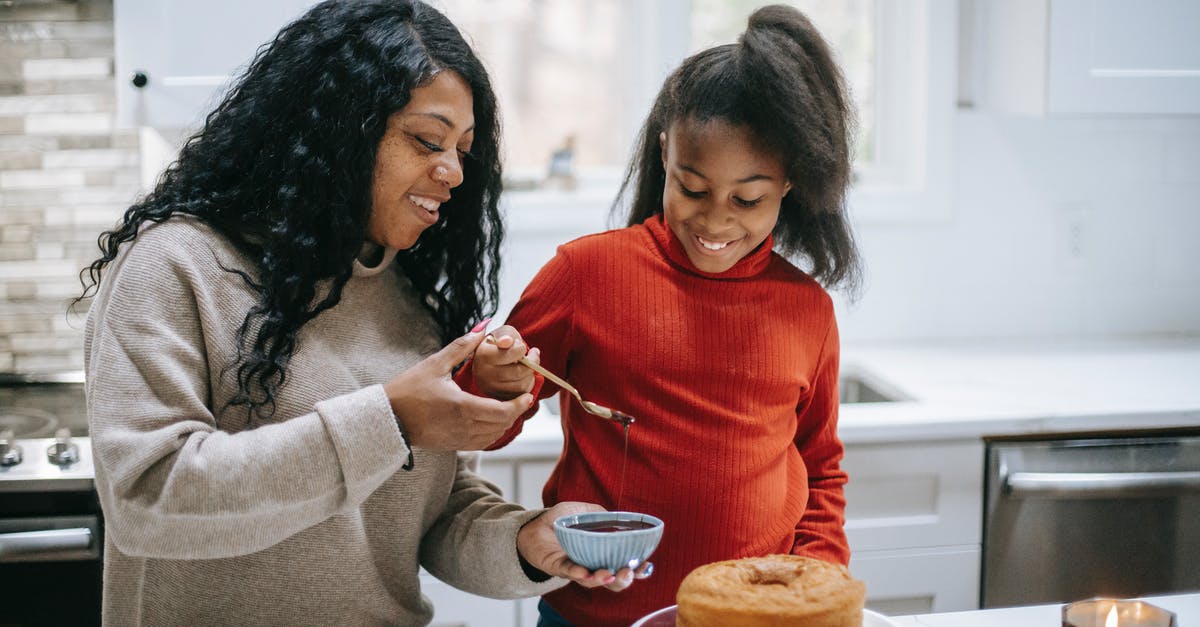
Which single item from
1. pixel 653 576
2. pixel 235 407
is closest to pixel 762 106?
pixel 653 576

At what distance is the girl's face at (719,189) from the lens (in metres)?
1.29

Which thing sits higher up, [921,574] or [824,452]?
[824,452]

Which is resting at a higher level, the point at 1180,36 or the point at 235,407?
the point at 1180,36

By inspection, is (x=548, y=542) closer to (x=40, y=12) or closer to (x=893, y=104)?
(x=40, y=12)

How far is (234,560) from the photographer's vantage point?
1193 millimetres

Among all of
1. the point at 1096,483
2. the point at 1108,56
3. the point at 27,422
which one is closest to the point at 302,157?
the point at 27,422

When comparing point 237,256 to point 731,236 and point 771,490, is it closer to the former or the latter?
point 731,236

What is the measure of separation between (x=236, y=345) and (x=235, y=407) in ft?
0.21

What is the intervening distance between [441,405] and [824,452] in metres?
0.58

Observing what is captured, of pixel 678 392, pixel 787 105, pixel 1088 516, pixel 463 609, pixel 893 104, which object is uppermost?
pixel 893 104

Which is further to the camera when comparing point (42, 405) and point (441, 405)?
point (42, 405)

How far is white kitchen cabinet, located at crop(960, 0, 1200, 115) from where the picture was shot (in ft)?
7.56

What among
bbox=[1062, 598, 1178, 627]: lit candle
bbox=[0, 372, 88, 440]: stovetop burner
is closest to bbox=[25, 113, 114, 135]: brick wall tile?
bbox=[0, 372, 88, 440]: stovetop burner

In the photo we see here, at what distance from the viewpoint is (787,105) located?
1.28 meters
